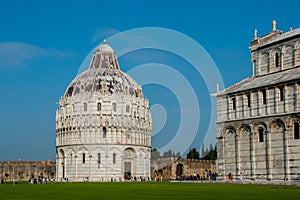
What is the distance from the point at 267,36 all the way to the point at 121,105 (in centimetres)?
4072

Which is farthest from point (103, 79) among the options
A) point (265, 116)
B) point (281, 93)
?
point (281, 93)

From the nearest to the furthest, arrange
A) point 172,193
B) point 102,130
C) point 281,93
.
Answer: point 172,193
point 281,93
point 102,130

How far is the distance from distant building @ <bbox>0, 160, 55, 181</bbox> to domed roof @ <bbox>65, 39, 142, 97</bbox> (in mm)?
15840

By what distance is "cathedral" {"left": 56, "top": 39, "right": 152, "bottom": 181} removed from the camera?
88.2 meters

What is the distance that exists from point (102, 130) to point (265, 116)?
151 feet

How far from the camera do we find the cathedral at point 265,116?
148 ft

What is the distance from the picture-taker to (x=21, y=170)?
9631cm

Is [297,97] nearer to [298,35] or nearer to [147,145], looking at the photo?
[298,35]

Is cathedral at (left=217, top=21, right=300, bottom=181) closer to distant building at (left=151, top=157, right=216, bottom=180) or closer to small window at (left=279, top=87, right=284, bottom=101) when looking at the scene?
small window at (left=279, top=87, right=284, bottom=101)

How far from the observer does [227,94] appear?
52312 millimetres

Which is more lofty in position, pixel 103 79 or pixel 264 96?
pixel 103 79

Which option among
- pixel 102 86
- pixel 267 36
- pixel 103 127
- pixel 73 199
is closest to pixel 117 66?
pixel 102 86

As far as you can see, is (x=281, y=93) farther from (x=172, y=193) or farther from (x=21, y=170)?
(x=21, y=170)

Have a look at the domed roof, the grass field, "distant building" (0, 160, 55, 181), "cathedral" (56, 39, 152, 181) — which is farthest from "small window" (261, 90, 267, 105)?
"distant building" (0, 160, 55, 181)
